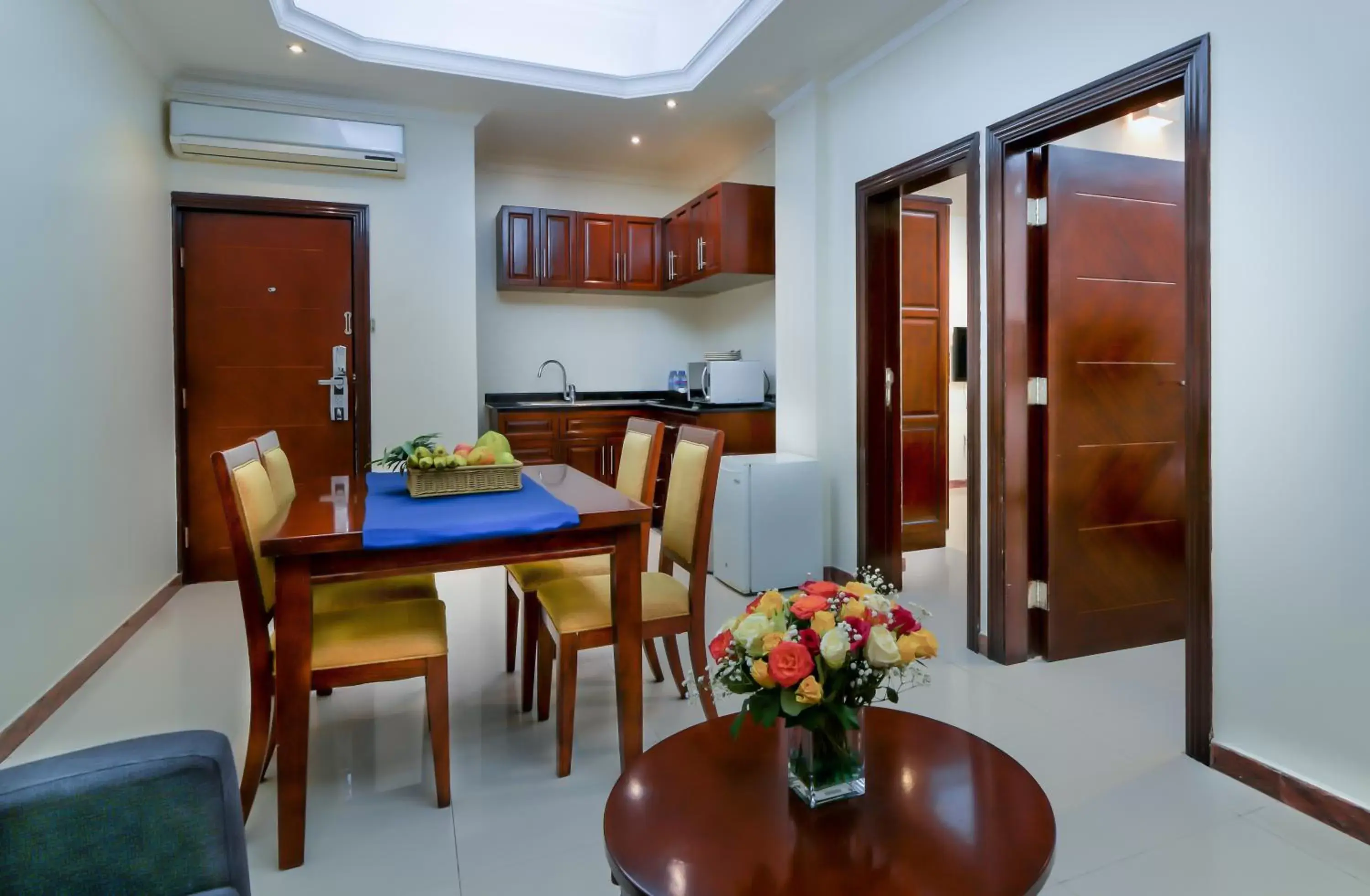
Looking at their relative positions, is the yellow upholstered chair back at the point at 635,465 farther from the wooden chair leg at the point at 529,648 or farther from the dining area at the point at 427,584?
the wooden chair leg at the point at 529,648

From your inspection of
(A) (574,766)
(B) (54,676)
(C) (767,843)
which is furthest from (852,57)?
(B) (54,676)

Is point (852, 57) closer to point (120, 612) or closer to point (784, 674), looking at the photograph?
point (784, 674)

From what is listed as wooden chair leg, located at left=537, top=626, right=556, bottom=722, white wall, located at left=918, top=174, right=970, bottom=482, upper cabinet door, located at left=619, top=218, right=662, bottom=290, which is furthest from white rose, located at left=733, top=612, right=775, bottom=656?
white wall, located at left=918, top=174, right=970, bottom=482

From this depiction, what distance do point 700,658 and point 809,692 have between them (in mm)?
1325

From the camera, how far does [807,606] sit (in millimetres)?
1228

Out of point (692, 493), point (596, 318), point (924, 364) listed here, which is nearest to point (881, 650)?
point (692, 493)

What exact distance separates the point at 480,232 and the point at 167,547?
2958 millimetres

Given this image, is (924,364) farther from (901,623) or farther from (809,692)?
(809,692)

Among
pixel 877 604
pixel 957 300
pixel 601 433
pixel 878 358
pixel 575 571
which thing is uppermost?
pixel 957 300

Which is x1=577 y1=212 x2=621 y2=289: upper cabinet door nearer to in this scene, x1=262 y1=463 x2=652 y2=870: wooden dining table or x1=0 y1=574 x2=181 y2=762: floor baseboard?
x1=0 y1=574 x2=181 y2=762: floor baseboard

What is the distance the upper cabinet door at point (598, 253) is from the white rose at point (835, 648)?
4.84m

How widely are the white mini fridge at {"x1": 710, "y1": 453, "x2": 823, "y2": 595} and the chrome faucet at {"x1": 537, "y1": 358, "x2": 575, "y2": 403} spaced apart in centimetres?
220

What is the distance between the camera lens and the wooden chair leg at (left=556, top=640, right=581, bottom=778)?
2.14m

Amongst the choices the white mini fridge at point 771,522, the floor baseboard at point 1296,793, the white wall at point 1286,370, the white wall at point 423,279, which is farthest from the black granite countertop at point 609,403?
the floor baseboard at point 1296,793
